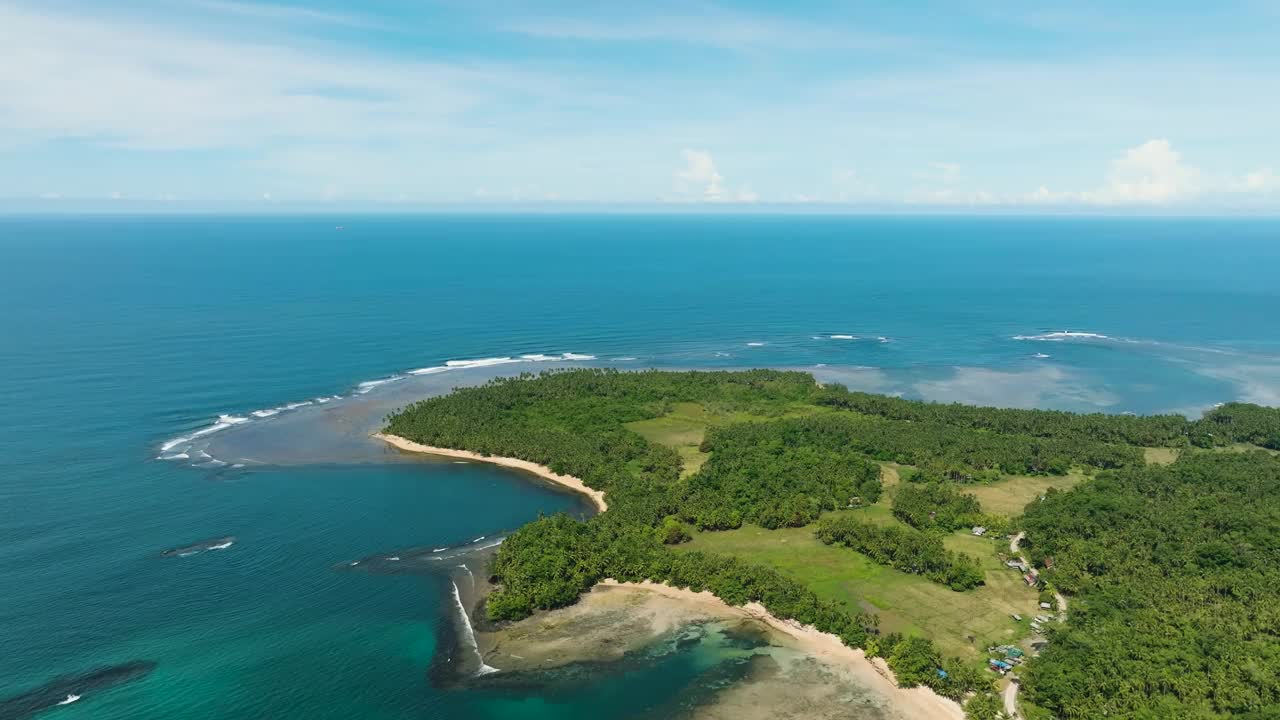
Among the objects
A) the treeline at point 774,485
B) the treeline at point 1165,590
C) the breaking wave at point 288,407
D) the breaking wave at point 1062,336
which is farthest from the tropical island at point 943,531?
the breaking wave at point 1062,336

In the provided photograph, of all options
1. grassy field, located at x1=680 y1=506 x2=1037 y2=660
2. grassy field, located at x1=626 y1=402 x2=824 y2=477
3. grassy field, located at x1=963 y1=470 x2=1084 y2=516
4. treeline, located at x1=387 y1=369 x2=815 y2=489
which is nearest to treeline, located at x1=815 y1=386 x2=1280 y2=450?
grassy field, located at x1=963 y1=470 x2=1084 y2=516

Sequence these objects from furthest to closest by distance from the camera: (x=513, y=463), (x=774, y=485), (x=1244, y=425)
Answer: (x=1244, y=425) < (x=513, y=463) < (x=774, y=485)

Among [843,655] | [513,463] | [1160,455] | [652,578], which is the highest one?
[1160,455]

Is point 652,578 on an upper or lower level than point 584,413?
lower

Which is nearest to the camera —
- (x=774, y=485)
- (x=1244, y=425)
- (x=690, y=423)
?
(x=774, y=485)

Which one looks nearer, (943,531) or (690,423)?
(943,531)

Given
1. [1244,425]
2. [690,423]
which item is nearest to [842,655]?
[690,423]

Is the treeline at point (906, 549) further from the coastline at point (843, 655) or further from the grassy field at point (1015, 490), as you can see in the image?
the grassy field at point (1015, 490)

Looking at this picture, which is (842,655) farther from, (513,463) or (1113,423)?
(1113,423)
